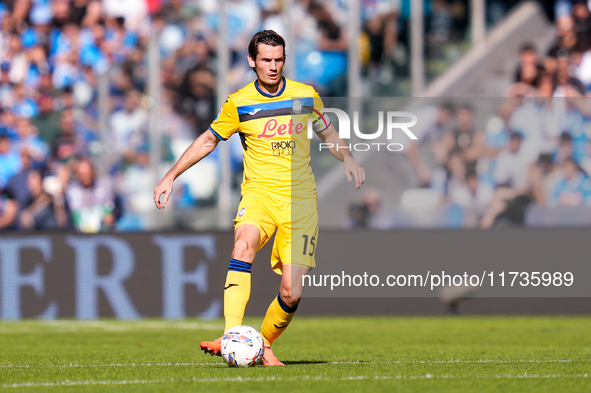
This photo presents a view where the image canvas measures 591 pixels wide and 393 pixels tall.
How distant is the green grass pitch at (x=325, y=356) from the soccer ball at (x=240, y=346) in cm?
11

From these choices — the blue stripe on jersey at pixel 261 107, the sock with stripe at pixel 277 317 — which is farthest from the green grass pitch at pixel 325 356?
the blue stripe on jersey at pixel 261 107

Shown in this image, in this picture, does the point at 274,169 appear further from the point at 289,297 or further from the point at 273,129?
the point at 289,297

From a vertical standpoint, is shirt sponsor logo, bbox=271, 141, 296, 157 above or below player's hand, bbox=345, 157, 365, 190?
above

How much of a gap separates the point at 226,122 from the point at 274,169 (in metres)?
0.44

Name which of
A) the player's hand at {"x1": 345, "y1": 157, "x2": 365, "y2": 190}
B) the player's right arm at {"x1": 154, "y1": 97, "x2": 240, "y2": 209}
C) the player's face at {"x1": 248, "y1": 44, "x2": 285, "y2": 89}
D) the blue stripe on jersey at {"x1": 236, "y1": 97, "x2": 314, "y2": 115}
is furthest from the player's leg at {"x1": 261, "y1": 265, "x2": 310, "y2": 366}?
the player's face at {"x1": 248, "y1": 44, "x2": 285, "y2": 89}

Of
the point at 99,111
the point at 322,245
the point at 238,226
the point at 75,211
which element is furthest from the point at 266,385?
the point at 99,111

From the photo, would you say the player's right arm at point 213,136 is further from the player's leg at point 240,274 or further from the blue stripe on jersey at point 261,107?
the player's leg at point 240,274

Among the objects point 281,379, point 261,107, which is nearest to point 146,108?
point 261,107

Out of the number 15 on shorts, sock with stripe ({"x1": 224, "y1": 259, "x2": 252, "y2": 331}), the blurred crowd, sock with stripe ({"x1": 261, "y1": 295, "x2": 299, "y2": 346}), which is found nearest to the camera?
sock with stripe ({"x1": 224, "y1": 259, "x2": 252, "y2": 331})

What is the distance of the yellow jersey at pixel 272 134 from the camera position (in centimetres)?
587

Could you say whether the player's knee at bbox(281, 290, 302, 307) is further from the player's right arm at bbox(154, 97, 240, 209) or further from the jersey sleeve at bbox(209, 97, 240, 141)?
the jersey sleeve at bbox(209, 97, 240, 141)

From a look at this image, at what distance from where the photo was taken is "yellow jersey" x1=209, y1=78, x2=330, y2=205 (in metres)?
5.87

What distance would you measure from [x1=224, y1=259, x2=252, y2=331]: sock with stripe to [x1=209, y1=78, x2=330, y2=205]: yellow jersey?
0.56m

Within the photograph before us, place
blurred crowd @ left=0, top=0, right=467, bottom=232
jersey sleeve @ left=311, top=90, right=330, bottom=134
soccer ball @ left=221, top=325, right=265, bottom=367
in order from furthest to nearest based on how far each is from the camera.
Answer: blurred crowd @ left=0, top=0, right=467, bottom=232 < jersey sleeve @ left=311, top=90, right=330, bottom=134 < soccer ball @ left=221, top=325, right=265, bottom=367
